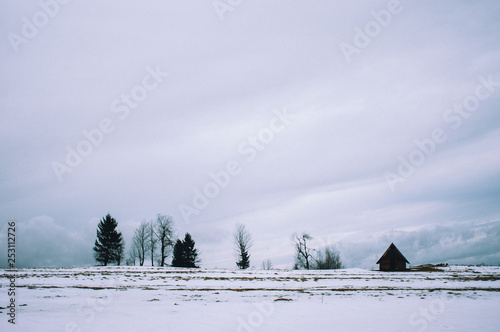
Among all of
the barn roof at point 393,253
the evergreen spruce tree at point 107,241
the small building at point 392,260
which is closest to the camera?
the small building at point 392,260

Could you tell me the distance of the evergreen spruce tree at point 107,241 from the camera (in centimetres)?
7144

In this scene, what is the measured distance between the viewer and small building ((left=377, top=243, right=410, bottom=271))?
61406 millimetres

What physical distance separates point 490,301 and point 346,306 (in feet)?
29.6

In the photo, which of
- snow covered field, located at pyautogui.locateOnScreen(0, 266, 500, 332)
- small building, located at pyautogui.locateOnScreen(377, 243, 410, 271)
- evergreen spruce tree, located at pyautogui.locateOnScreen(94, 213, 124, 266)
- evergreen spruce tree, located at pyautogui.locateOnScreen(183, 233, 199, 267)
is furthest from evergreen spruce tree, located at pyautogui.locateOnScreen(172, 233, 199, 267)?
snow covered field, located at pyautogui.locateOnScreen(0, 266, 500, 332)

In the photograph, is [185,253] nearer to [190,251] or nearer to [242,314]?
[190,251]

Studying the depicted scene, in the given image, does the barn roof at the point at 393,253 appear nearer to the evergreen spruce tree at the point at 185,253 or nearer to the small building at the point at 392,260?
the small building at the point at 392,260

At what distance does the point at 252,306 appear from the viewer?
1554 centimetres

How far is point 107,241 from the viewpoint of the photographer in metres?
71.8

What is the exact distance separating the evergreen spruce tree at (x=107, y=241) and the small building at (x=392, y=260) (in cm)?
5592

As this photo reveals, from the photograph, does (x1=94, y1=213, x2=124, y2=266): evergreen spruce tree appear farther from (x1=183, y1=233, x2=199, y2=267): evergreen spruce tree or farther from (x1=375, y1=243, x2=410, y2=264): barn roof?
(x1=375, y1=243, x2=410, y2=264): barn roof

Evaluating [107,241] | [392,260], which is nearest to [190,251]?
[107,241]

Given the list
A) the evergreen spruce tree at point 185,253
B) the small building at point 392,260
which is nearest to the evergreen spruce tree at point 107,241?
the evergreen spruce tree at point 185,253

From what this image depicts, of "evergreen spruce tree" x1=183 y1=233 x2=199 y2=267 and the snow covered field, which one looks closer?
the snow covered field

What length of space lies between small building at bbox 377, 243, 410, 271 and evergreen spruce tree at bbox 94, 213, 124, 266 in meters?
55.9
